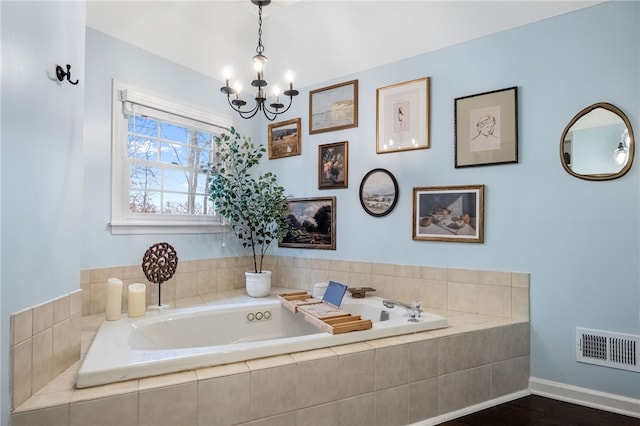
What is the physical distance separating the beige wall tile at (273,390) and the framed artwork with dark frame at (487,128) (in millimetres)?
1948

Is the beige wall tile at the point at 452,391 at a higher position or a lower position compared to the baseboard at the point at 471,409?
higher

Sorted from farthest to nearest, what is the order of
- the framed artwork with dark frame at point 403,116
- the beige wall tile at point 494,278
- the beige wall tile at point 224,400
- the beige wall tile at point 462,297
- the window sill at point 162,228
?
the framed artwork with dark frame at point 403,116
the window sill at point 162,228
the beige wall tile at point 462,297
the beige wall tile at point 494,278
the beige wall tile at point 224,400

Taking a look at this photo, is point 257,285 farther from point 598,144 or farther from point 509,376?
point 598,144

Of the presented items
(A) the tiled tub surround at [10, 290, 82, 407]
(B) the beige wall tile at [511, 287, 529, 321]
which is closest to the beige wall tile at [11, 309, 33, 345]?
(A) the tiled tub surround at [10, 290, 82, 407]

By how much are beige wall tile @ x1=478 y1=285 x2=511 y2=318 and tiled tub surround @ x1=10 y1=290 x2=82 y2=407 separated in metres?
2.49

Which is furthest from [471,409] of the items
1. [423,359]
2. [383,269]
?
[383,269]

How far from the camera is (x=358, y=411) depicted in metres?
1.91

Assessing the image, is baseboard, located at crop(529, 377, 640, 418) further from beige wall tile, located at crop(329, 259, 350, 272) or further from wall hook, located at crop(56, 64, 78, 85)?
wall hook, located at crop(56, 64, 78, 85)

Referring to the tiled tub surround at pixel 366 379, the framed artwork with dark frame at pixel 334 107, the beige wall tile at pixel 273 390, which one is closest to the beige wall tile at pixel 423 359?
the tiled tub surround at pixel 366 379

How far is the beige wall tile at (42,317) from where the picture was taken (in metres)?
1.50

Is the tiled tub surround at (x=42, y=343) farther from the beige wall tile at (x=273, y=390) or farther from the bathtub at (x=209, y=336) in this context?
the beige wall tile at (x=273, y=390)

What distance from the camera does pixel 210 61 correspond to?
11.0 ft

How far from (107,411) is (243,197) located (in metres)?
2.24

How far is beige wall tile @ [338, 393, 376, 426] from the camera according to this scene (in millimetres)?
1868
